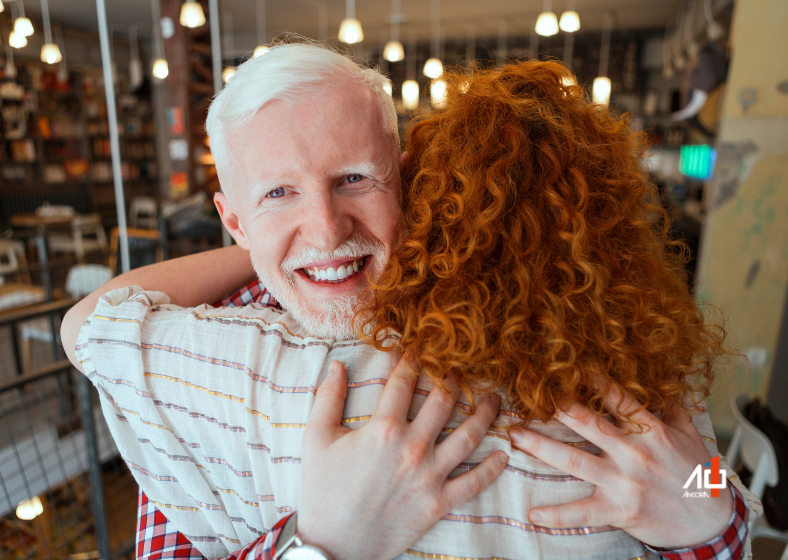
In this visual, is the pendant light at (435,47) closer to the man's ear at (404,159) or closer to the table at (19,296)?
the table at (19,296)

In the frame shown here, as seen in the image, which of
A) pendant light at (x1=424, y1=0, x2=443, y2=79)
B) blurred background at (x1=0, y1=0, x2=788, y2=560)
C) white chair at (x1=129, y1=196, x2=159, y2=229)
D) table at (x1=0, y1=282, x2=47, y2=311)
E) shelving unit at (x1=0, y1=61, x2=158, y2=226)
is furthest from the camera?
shelving unit at (x1=0, y1=61, x2=158, y2=226)

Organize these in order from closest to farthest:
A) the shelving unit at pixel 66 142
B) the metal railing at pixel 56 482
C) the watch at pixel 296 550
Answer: the watch at pixel 296 550, the metal railing at pixel 56 482, the shelving unit at pixel 66 142

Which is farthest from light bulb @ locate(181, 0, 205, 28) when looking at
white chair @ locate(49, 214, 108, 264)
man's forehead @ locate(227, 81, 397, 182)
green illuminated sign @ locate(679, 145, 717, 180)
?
green illuminated sign @ locate(679, 145, 717, 180)

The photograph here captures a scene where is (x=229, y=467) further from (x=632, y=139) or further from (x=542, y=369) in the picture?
(x=632, y=139)

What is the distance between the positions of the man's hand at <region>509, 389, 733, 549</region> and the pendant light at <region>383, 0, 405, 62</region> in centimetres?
680

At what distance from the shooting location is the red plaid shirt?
27.6 inches

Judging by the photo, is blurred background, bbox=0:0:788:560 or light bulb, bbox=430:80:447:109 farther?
blurred background, bbox=0:0:788:560

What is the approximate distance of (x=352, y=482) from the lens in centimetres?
64

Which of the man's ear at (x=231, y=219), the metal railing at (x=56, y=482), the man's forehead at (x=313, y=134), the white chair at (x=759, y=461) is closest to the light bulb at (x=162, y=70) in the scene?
the metal railing at (x=56, y=482)

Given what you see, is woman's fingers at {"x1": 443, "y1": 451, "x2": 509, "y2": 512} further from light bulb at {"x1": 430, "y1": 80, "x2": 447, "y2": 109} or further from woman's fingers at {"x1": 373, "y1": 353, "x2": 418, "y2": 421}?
light bulb at {"x1": 430, "y1": 80, "x2": 447, "y2": 109}

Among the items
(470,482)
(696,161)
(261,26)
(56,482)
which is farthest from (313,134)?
(261,26)

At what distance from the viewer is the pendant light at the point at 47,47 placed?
550 cm

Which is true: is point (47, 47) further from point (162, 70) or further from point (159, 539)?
point (159, 539)

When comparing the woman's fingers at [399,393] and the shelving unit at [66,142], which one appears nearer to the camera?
the woman's fingers at [399,393]
